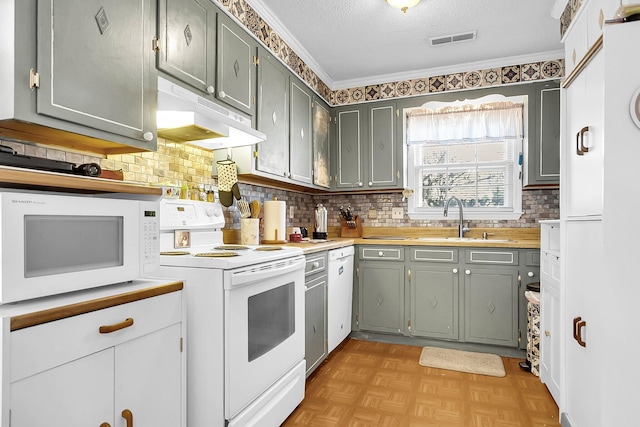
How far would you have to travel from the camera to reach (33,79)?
3.95ft

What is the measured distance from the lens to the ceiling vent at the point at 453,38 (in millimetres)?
2996

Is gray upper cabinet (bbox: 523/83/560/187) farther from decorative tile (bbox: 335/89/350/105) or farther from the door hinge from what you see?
the door hinge

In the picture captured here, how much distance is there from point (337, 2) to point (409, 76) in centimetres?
148

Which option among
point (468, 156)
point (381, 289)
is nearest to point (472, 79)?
point (468, 156)

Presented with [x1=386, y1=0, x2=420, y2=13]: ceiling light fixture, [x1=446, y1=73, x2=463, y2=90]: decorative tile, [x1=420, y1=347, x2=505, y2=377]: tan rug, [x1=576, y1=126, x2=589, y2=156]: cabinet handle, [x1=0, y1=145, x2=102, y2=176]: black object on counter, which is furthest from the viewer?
[x1=446, y1=73, x2=463, y2=90]: decorative tile

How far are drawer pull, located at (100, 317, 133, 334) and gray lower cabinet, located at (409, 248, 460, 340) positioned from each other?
2628mm

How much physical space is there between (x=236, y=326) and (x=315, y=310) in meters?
1.09

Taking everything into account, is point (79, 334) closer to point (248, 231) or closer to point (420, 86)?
point (248, 231)

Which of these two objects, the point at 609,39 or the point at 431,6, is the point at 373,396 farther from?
the point at 431,6

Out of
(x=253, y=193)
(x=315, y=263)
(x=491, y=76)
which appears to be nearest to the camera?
(x=315, y=263)

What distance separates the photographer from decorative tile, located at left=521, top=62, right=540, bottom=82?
3420 mm

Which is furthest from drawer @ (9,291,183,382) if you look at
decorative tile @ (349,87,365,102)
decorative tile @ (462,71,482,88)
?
decorative tile @ (462,71,482,88)

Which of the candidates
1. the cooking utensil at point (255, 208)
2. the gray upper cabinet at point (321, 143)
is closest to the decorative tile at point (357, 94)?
the gray upper cabinet at point (321, 143)

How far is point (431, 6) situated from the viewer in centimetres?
259
